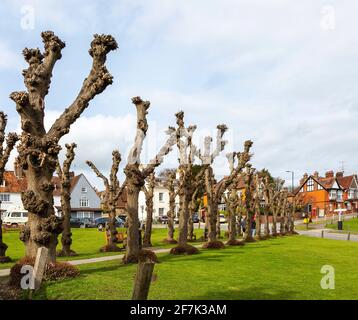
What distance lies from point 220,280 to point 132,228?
6.07 meters

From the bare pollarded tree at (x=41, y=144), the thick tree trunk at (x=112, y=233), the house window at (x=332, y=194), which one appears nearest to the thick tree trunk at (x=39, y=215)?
the bare pollarded tree at (x=41, y=144)

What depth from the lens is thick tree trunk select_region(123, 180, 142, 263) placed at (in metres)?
19.2

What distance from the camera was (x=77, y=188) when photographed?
3305 inches

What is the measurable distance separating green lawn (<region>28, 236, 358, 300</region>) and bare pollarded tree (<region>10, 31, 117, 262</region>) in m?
2.05

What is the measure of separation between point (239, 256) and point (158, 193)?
76.5 metres

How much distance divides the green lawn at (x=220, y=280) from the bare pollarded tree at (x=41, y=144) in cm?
205

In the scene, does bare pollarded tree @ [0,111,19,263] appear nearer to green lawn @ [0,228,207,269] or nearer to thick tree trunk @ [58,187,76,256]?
green lawn @ [0,228,207,269]

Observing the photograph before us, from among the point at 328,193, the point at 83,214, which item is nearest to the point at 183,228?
the point at 83,214

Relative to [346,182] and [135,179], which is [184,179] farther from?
[346,182]

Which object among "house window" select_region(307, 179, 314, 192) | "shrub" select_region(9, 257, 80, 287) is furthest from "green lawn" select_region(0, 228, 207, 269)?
"house window" select_region(307, 179, 314, 192)

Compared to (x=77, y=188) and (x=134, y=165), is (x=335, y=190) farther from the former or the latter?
(x=134, y=165)

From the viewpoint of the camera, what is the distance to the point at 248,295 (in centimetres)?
1220

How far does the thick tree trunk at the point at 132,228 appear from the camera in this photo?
19172 millimetres

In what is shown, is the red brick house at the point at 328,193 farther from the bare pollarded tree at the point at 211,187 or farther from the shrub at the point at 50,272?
the shrub at the point at 50,272
